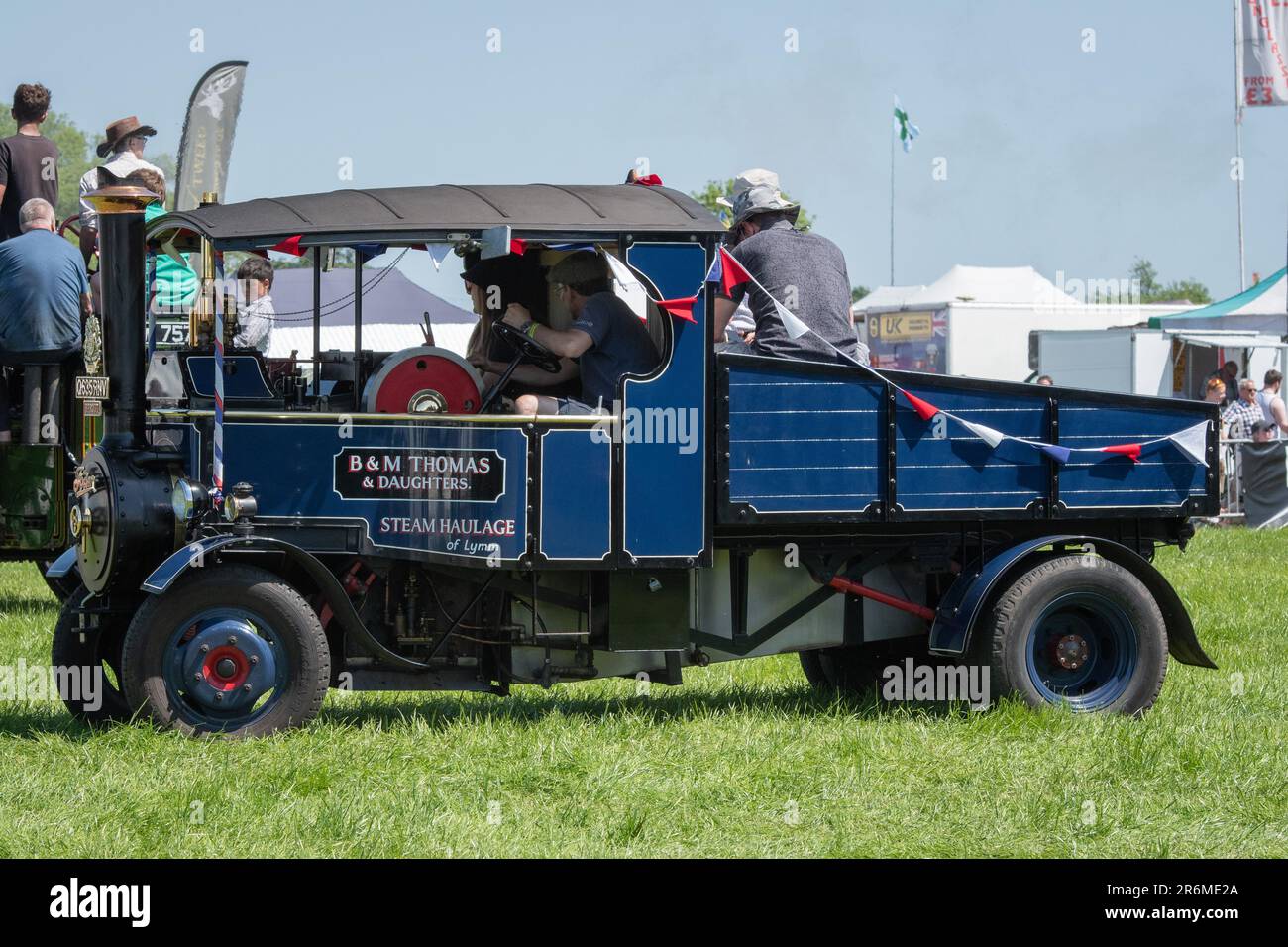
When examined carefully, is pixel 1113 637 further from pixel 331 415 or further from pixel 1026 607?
pixel 331 415

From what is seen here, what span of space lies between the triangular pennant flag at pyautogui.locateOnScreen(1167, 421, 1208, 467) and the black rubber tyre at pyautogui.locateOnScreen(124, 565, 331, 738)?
3.67 meters

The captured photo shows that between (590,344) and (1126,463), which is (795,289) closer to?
(590,344)

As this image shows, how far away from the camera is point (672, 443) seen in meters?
6.34

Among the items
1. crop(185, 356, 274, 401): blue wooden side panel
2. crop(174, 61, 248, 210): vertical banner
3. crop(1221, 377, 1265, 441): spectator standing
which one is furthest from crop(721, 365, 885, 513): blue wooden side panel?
crop(1221, 377, 1265, 441): spectator standing

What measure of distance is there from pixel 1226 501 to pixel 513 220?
1305 cm

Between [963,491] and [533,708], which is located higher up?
[963,491]

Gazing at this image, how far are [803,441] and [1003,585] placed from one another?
1.11 m

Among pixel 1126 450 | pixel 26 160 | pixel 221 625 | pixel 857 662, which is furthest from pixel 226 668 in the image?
pixel 26 160

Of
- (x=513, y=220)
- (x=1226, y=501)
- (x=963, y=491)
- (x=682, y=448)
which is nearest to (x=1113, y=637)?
(x=963, y=491)

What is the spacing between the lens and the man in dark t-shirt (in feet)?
32.4

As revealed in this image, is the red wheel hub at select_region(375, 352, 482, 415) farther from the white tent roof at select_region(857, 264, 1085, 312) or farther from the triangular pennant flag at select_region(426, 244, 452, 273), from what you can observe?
the white tent roof at select_region(857, 264, 1085, 312)

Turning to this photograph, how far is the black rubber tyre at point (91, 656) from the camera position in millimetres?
6449
